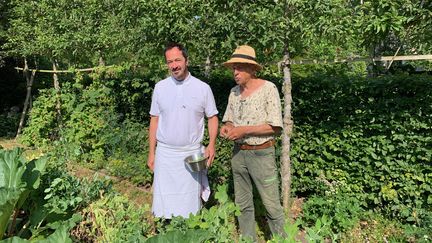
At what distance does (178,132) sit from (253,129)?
1.98 ft

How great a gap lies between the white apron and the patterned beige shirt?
1.42ft

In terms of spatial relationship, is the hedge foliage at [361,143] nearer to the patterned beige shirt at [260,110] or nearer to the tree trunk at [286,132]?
the tree trunk at [286,132]

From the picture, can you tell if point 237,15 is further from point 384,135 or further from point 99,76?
point 99,76

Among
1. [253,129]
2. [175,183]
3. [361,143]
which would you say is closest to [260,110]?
[253,129]

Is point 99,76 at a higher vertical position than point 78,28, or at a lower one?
lower

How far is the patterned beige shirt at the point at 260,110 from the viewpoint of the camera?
318 cm

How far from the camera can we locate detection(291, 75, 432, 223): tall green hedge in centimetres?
400

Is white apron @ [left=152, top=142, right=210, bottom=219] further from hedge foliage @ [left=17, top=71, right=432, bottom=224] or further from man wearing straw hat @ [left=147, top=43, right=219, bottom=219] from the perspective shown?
hedge foliage @ [left=17, top=71, right=432, bottom=224]

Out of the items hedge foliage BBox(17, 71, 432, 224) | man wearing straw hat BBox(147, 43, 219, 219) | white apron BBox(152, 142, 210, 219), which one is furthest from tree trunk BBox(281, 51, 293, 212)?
white apron BBox(152, 142, 210, 219)

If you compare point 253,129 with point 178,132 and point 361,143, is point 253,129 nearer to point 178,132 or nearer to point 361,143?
point 178,132

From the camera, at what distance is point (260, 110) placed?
321cm

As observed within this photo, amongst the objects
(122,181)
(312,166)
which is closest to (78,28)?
(122,181)

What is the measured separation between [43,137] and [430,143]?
24.8ft

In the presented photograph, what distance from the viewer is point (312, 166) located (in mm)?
4781
